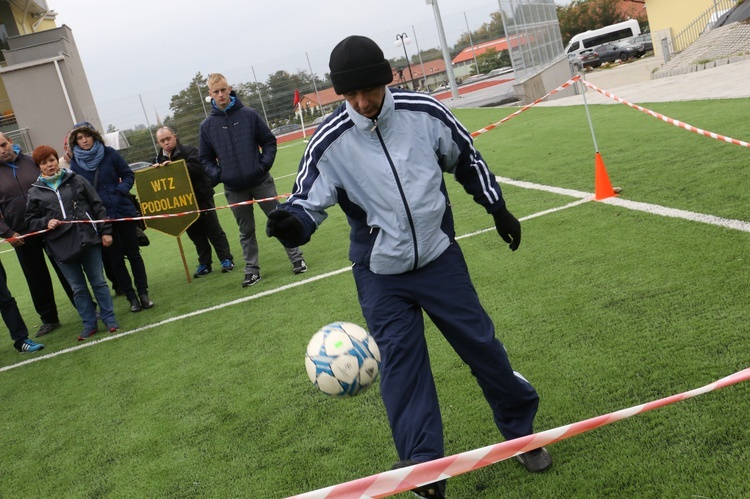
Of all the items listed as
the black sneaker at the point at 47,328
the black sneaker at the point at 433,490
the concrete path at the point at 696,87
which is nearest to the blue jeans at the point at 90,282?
the black sneaker at the point at 47,328

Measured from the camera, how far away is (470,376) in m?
4.80

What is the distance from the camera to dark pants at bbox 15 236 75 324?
8664 millimetres

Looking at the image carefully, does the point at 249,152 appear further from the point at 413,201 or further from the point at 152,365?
the point at 413,201

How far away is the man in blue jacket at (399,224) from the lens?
3150 mm

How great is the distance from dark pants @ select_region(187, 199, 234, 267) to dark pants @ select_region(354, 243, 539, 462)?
714 cm

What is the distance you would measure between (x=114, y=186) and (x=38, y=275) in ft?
4.54

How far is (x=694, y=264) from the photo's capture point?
5652 millimetres

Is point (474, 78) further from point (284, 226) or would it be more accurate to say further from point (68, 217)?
point (284, 226)

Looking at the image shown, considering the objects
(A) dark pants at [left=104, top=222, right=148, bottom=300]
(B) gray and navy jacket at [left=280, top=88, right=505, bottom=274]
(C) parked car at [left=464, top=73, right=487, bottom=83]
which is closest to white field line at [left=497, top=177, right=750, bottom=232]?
(B) gray and navy jacket at [left=280, top=88, right=505, bottom=274]

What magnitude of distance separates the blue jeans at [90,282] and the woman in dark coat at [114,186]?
2.01ft

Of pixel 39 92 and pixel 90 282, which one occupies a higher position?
pixel 39 92

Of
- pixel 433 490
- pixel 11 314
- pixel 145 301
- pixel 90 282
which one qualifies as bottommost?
pixel 145 301

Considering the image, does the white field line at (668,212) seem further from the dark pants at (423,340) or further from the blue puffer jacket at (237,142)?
the dark pants at (423,340)

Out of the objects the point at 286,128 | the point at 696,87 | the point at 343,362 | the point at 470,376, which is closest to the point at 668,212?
the point at 470,376
